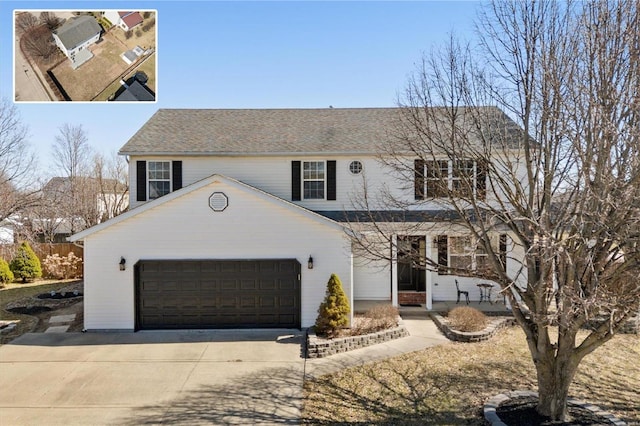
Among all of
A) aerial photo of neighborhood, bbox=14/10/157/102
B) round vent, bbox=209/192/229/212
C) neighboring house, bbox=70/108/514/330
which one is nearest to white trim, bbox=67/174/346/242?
neighboring house, bbox=70/108/514/330

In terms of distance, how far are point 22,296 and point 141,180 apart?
755cm

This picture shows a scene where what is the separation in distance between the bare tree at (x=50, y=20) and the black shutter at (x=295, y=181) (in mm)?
8660

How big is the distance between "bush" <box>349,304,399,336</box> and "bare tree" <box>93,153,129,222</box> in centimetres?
2097

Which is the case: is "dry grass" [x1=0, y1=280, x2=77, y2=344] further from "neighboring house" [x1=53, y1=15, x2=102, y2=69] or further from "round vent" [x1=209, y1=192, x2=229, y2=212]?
"neighboring house" [x1=53, y1=15, x2=102, y2=69]

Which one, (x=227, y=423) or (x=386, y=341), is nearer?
(x=227, y=423)

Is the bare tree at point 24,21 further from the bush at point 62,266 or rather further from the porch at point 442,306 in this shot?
the bush at point 62,266

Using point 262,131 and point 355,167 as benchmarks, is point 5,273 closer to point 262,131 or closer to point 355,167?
point 262,131

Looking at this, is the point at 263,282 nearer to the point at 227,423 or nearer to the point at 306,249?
the point at 306,249

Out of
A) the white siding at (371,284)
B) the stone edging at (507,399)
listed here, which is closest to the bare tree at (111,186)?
the white siding at (371,284)

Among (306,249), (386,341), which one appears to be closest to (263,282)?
(306,249)

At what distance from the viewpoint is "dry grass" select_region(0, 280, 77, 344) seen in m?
12.1

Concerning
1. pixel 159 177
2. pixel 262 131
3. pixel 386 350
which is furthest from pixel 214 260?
pixel 262 131

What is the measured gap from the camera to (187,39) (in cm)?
1003

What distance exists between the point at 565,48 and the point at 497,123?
6.18 feet
